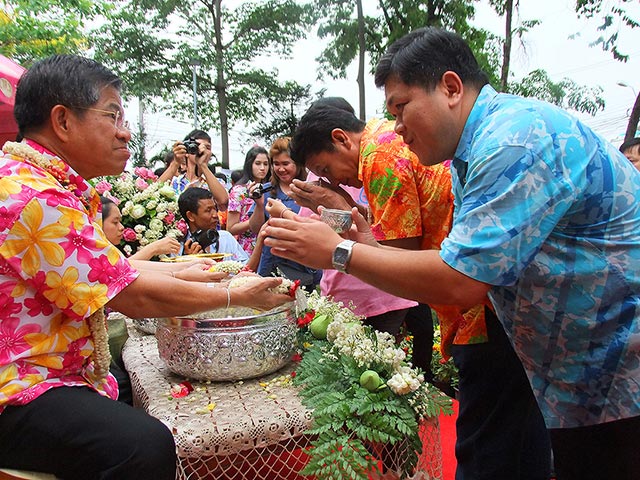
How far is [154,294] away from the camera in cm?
150

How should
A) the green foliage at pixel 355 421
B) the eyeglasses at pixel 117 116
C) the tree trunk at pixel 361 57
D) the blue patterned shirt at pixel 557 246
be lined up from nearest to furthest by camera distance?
1. the blue patterned shirt at pixel 557 246
2. the green foliage at pixel 355 421
3. the eyeglasses at pixel 117 116
4. the tree trunk at pixel 361 57

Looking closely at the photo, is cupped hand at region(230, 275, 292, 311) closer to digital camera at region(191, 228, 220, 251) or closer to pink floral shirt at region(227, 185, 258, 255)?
digital camera at region(191, 228, 220, 251)

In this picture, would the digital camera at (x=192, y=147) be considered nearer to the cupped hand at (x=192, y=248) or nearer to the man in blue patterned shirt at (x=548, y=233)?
the cupped hand at (x=192, y=248)

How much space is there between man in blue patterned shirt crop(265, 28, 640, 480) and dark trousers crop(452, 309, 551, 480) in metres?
0.34

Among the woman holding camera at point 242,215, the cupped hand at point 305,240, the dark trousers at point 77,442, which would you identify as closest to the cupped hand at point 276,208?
the cupped hand at point 305,240

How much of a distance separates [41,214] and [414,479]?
1406 millimetres

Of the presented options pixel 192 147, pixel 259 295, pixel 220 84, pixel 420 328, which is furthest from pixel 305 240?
pixel 220 84

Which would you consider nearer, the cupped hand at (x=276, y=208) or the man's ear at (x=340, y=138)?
the cupped hand at (x=276, y=208)

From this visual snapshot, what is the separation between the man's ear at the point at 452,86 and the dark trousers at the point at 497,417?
2.57 ft

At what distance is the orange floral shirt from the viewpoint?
197cm

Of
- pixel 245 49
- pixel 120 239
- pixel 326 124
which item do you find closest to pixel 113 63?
pixel 245 49

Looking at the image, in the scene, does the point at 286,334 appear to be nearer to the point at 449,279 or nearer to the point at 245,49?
the point at 449,279

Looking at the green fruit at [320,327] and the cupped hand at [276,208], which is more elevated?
the cupped hand at [276,208]

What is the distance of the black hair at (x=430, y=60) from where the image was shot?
4.55 ft
